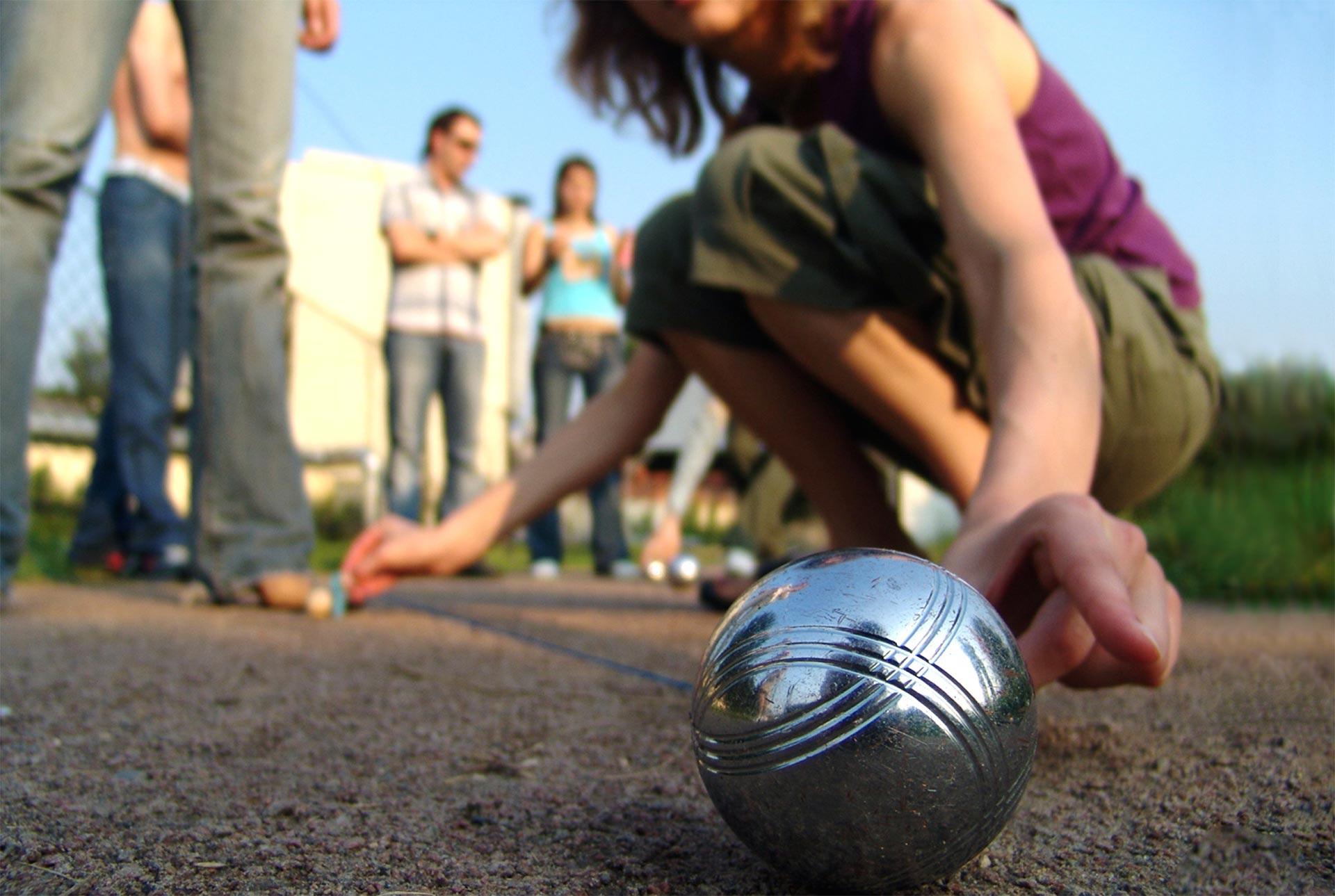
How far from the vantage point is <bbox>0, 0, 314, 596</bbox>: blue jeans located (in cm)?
242

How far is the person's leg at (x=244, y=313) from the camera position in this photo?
111 inches

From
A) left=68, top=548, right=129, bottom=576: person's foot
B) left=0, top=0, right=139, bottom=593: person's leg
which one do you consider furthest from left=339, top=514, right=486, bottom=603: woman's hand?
left=68, top=548, right=129, bottom=576: person's foot

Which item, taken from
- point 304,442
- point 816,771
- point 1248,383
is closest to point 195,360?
point 816,771

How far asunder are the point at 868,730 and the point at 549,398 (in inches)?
206

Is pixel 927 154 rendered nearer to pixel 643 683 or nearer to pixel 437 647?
pixel 643 683

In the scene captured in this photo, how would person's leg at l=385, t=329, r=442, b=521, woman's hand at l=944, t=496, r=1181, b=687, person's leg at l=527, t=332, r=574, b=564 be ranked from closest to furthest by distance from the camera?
woman's hand at l=944, t=496, r=1181, b=687, person's leg at l=385, t=329, r=442, b=521, person's leg at l=527, t=332, r=574, b=564

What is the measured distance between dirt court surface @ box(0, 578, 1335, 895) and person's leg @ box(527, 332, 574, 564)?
11.9ft

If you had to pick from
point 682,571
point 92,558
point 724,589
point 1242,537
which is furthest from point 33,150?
point 1242,537

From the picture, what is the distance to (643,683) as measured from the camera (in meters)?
2.01

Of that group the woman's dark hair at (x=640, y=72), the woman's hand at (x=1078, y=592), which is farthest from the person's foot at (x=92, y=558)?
the woman's hand at (x=1078, y=592)

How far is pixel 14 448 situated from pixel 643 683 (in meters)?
1.67

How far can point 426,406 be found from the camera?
18.4 ft

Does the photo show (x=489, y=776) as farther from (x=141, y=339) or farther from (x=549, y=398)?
(x=549, y=398)

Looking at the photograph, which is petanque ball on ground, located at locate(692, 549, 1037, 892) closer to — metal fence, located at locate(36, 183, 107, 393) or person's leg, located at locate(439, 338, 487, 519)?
person's leg, located at locate(439, 338, 487, 519)
